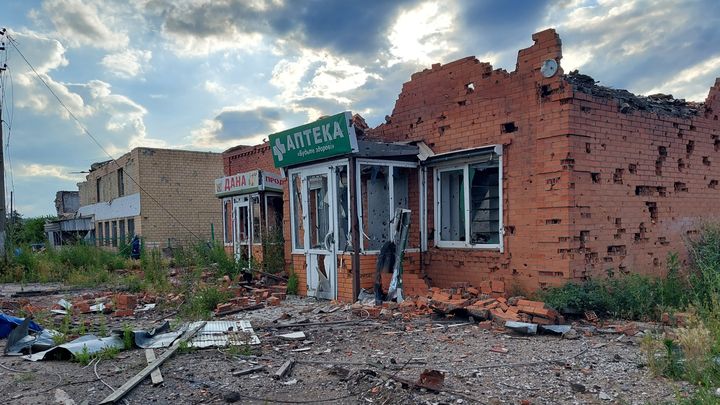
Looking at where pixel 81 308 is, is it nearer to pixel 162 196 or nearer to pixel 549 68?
pixel 549 68

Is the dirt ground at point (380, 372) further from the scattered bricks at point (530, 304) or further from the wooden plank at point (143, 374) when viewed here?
the scattered bricks at point (530, 304)

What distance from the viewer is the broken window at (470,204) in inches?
309

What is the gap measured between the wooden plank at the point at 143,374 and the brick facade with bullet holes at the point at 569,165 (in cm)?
465

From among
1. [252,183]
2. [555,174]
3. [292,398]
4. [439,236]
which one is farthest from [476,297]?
[252,183]

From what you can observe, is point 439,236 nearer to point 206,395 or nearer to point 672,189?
point 672,189

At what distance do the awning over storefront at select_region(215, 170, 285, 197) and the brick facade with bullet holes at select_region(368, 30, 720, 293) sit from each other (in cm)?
474

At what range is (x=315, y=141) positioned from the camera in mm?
8688

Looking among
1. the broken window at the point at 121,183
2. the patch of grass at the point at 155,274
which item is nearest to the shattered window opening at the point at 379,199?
the patch of grass at the point at 155,274

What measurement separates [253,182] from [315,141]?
424 cm

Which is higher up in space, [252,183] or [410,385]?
[252,183]

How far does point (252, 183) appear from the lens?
40.9 feet

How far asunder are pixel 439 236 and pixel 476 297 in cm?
156

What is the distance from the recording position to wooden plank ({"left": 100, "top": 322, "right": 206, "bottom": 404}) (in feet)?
12.9

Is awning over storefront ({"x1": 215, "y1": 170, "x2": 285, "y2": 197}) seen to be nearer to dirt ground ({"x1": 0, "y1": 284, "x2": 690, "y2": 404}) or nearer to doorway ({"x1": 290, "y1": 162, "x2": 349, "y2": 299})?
doorway ({"x1": 290, "y1": 162, "x2": 349, "y2": 299})
